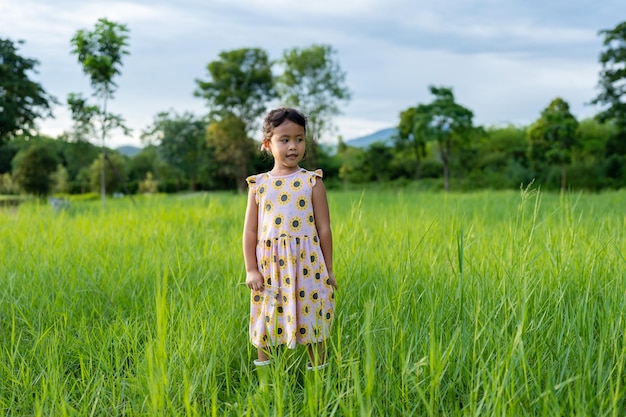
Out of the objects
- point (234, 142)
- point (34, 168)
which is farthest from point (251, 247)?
point (34, 168)

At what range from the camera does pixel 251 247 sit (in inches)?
95.0

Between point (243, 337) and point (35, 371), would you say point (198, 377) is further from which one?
point (35, 371)

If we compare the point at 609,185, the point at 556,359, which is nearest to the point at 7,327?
the point at 556,359

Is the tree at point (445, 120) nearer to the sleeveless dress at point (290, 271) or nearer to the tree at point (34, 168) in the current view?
the tree at point (34, 168)

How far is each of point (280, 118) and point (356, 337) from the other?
1.05 m

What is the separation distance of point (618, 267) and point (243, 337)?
2.29m

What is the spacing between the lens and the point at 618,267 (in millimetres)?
3211

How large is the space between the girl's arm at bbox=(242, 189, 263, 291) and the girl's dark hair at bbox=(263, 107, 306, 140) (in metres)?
0.30

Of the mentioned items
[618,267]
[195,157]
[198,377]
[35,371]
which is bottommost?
[35,371]

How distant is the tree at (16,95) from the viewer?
64.5 ft

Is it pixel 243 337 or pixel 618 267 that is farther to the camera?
pixel 618 267

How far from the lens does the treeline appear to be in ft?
75.4

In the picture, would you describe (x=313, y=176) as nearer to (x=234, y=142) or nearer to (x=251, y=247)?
(x=251, y=247)

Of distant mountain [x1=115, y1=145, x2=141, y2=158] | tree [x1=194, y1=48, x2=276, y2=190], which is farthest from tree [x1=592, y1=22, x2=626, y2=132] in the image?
distant mountain [x1=115, y1=145, x2=141, y2=158]
